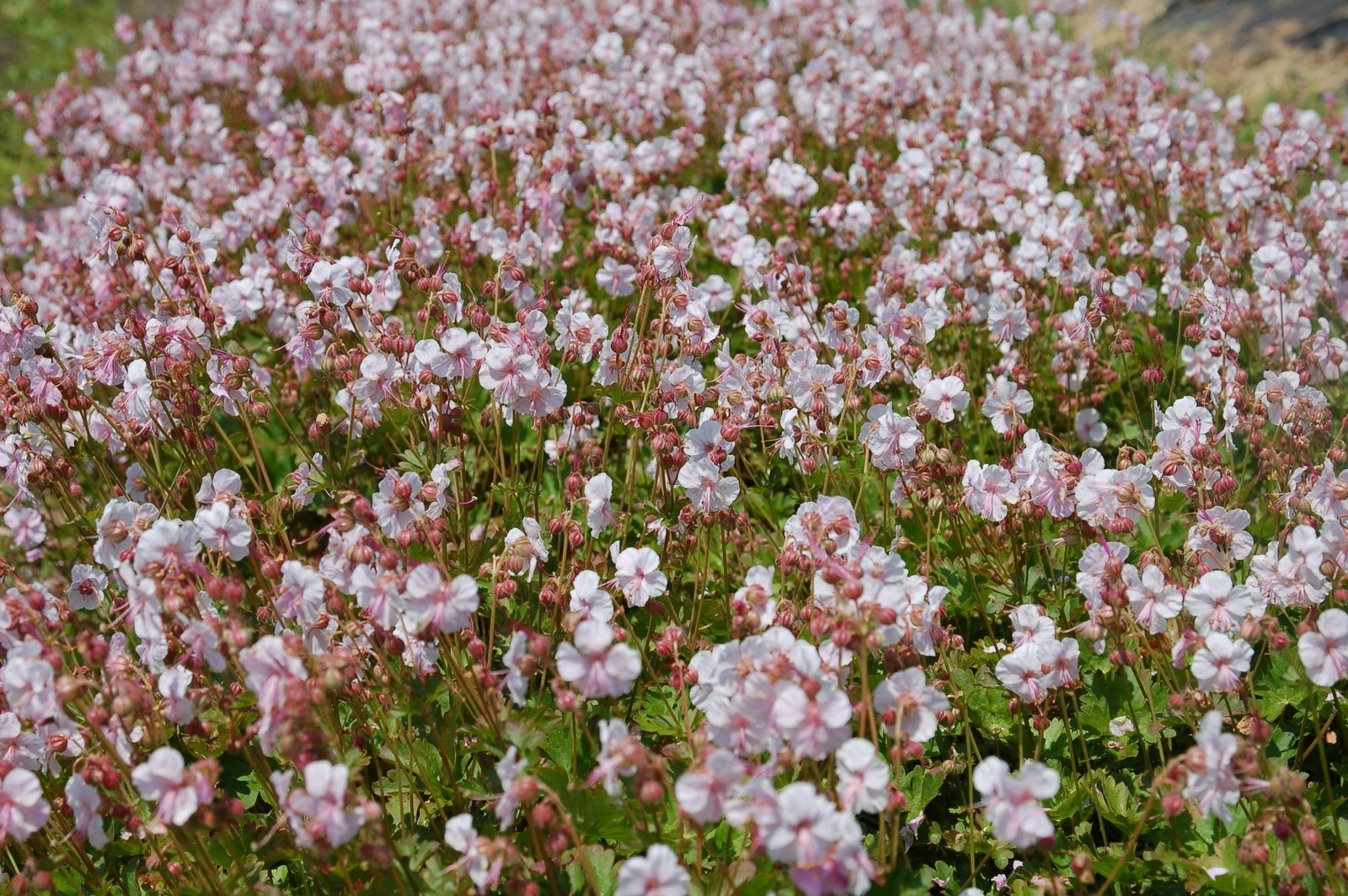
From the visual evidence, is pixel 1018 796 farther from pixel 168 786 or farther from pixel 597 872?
pixel 168 786

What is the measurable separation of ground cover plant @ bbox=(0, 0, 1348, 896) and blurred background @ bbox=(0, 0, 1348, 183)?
381 centimetres

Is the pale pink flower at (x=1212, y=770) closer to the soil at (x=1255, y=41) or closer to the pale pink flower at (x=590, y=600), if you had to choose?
the pale pink flower at (x=590, y=600)

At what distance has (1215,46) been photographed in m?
10.0

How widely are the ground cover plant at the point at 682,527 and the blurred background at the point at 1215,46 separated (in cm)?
381

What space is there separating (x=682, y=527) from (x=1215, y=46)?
29.9ft

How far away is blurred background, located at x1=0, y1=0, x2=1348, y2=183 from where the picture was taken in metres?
9.14

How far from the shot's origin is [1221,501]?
10.5 feet

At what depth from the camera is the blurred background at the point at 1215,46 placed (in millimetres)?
9141

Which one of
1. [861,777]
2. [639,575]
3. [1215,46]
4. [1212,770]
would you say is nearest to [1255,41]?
[1215,46]

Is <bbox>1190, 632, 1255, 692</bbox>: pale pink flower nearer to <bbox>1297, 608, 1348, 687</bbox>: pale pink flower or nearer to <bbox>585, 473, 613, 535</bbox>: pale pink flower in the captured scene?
<bbox>1297, 608, 1348, 687</bbox>: pale pink flower

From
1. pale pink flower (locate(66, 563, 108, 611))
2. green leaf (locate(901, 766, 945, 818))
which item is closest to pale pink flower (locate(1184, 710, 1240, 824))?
green leaf (locate(901, 766, 945, 818))

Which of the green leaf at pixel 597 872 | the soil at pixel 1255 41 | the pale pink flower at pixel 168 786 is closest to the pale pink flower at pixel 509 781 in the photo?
the green leaf at pixel 597 872

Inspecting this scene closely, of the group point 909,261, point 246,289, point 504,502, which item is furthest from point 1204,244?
point 246,289

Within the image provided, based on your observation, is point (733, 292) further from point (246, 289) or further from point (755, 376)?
point (246, 289)
